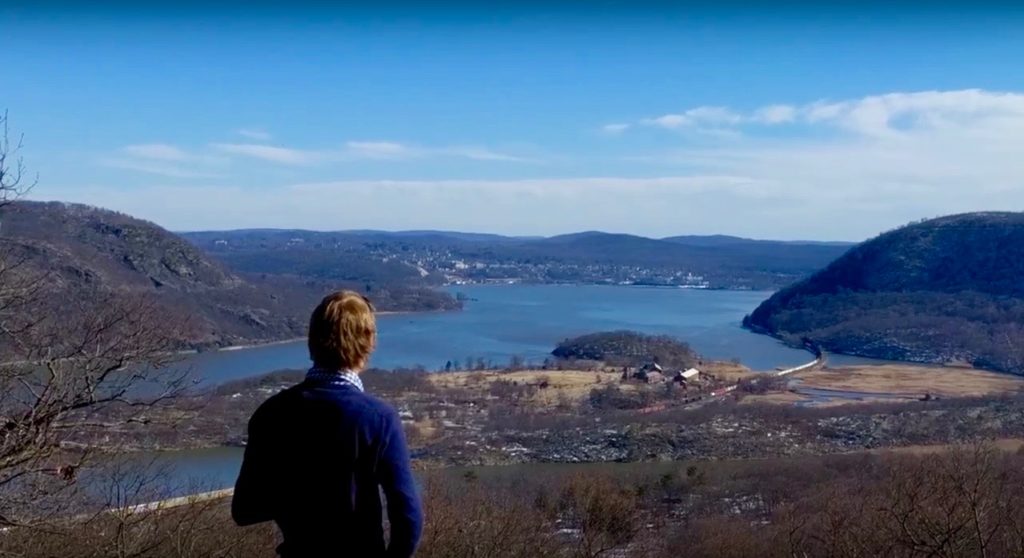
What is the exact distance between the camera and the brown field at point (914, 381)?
28688 millimetres

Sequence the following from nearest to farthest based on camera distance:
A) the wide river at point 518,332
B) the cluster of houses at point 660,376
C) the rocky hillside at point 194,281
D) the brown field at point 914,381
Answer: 1. the brown field at point 914,381
2. the wide river at point 518,332
3. the cluster of houses at point 660,376
4. the rocky hillside at point 194,281

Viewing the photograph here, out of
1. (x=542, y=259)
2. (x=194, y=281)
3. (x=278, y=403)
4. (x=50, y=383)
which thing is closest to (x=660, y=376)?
(x=194, y=281)

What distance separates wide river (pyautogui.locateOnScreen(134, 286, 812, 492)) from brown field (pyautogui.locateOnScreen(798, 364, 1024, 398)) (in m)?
3.09

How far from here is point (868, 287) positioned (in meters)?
52.2

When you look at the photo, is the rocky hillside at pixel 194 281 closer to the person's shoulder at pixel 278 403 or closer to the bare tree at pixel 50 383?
the bare tree at pixel 50 383

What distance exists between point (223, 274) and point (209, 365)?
59.2 ft

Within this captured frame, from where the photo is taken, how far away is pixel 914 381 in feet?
104

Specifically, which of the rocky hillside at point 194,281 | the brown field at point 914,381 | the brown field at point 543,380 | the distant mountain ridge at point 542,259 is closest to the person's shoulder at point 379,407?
the brown field at point 543,380

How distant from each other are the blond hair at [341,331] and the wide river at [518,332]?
31.9 ft

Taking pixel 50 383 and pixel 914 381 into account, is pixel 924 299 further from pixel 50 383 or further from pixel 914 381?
pixel 50 383

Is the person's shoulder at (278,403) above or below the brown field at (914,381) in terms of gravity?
above

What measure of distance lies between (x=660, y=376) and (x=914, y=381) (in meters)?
7.75

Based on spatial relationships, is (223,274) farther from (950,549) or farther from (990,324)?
(950,549)

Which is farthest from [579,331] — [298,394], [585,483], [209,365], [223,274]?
[298,394]
